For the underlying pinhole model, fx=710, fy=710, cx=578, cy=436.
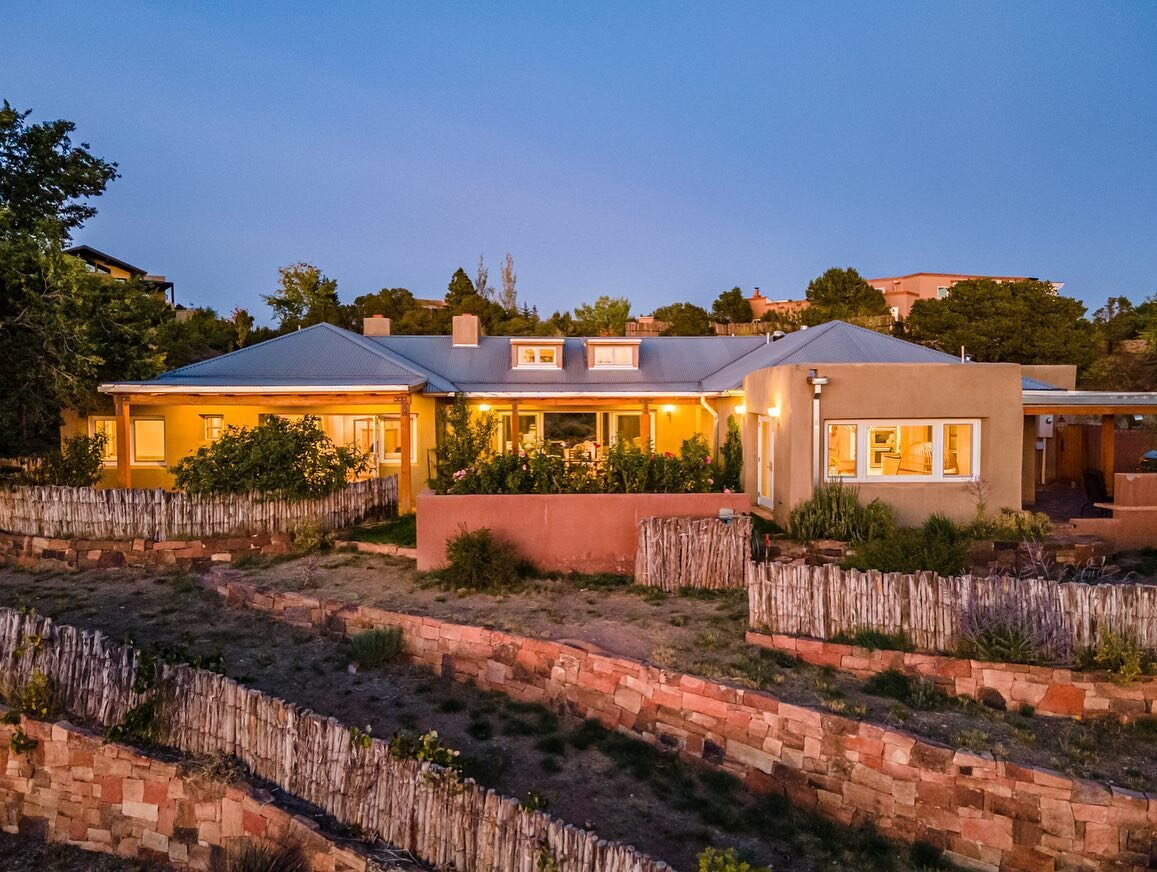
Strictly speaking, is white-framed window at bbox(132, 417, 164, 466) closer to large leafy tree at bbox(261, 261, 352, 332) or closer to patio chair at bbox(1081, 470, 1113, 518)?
patio chair at bbox(1081, 470, 1113, 518)

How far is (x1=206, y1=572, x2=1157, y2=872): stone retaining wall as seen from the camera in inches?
199

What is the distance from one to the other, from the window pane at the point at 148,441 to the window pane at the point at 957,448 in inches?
685

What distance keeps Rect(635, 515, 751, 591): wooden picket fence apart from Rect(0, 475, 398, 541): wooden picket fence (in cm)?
630

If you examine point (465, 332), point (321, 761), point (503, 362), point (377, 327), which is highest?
point (377, 327)

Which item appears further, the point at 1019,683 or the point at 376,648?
the point at 376,648

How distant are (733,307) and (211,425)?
3701 cm

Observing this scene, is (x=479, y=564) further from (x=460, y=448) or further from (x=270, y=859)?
(x=270, y=859)

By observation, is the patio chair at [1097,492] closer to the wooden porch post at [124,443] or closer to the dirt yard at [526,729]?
the dirt yard at [526,729]

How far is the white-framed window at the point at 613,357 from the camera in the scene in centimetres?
2045

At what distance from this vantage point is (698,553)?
9.87m

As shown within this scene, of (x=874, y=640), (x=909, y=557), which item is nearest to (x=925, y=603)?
(x=874, y=640)

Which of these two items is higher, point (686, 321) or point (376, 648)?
point (686, 321)

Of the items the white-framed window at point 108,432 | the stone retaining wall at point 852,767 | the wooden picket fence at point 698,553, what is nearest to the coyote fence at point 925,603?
the stone retaining wall at point 852,767

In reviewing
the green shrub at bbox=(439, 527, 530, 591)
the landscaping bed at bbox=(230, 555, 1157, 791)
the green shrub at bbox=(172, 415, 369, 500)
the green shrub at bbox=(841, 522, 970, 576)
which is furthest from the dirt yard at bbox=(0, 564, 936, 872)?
the green shrub at bbox=(172, 415, 369, 500)
